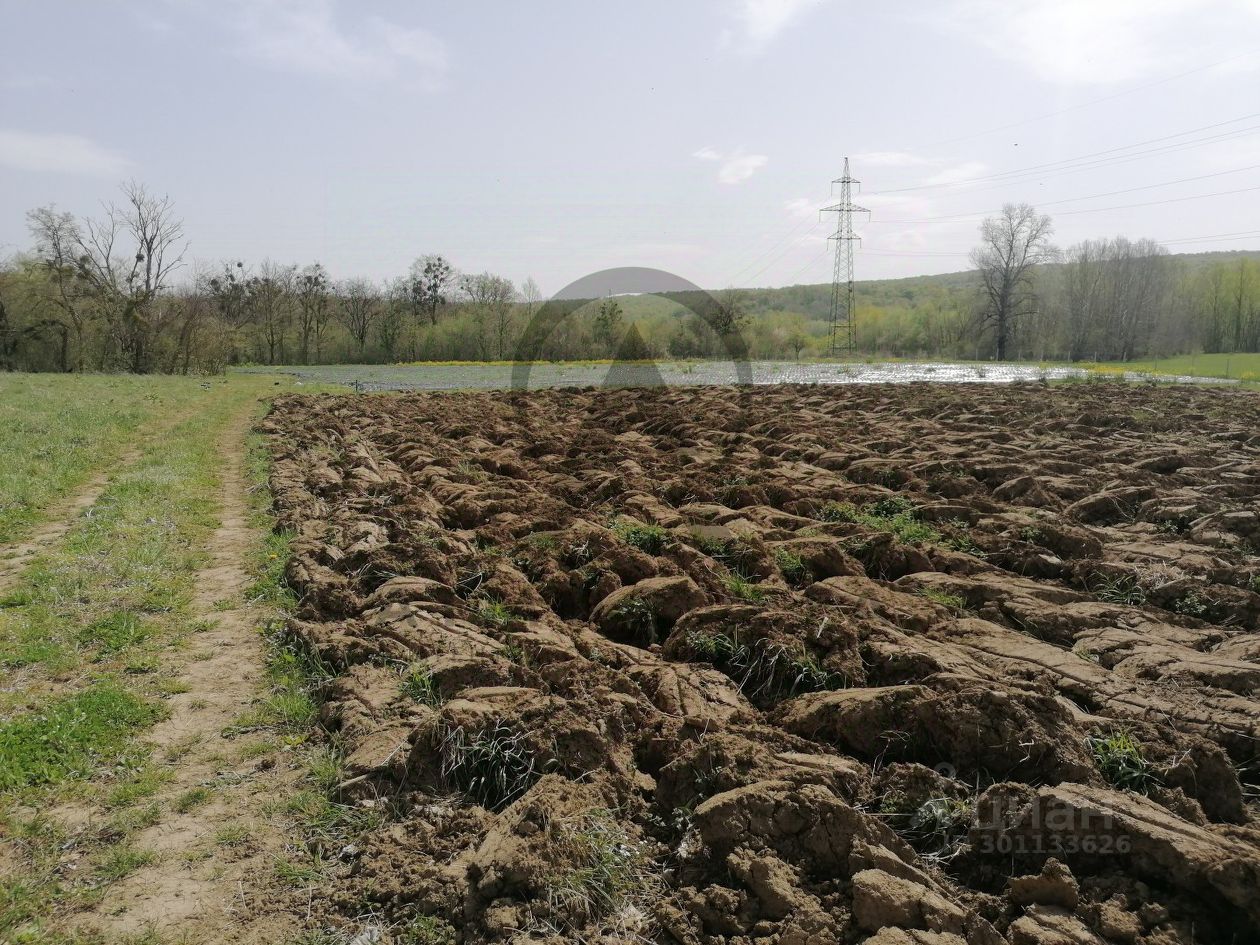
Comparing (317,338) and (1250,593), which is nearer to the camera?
(1250,593)

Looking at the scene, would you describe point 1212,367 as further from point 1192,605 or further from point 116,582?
point 116,582

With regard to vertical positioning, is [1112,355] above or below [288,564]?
above

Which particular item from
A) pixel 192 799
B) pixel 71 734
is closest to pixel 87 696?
pixel 71 734

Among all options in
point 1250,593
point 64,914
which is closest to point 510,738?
point 64,914

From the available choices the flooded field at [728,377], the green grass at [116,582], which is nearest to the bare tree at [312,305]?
the flooded field at [728,377]

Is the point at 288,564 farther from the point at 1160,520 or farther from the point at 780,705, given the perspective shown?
the point at 1160,520

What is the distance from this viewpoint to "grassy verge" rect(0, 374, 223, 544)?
26.1ft

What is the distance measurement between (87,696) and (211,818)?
1460mm

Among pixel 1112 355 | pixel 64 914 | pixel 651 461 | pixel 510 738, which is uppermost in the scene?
pixel 1112 355

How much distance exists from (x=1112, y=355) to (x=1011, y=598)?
61.2 metres

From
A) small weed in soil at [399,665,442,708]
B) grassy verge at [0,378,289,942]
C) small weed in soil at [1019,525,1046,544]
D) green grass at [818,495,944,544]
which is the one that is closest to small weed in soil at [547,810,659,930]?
small weed in soil at [399,665,442,708]

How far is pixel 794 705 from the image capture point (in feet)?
12.6

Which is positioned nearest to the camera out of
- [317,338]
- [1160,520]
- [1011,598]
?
[1011,598]

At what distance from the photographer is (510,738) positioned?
3.38 m
